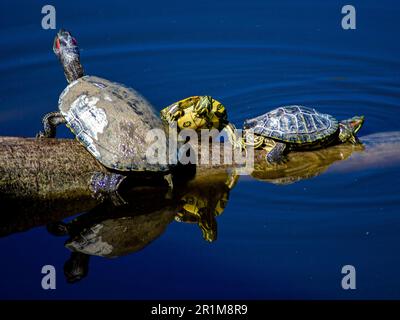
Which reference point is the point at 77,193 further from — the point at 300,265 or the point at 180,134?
the point at 300,265

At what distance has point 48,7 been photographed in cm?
1012

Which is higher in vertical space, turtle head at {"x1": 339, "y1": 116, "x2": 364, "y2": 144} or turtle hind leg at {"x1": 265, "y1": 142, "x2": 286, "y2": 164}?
turtle head at {"x1": 339, "y1": 116, "x2": 364, "y2": 144}

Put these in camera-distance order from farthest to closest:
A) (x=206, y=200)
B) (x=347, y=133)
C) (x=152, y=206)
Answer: (x=347, y=133), (x=206, y=200), (x=152, y=206)

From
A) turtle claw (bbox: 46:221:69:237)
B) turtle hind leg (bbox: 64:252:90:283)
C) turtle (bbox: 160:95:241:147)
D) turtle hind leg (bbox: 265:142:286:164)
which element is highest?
turtle (bbox: 160:95:241:147)

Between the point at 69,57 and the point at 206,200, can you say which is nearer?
the point at 206,200

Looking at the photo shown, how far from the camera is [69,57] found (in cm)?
675

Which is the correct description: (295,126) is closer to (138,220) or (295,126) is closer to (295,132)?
(295,132)

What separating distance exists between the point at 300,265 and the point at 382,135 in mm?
1766

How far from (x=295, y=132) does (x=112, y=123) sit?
5.65 ft

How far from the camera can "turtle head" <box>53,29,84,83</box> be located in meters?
6.71

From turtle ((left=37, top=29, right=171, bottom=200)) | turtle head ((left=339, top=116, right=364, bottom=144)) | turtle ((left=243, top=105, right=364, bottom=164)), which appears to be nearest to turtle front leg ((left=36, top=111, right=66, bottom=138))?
turtle ((left=37, top=29, right=171, bottom=200))

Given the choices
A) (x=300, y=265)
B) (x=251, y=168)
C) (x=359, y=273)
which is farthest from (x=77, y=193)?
(x=359, y=273)

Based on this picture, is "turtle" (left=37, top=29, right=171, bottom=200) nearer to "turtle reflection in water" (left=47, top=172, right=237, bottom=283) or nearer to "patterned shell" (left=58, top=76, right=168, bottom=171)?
"patterned shell" (left=58, top=76, right=168, bottom=171)

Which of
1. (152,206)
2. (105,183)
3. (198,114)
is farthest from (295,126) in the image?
(105,183)
